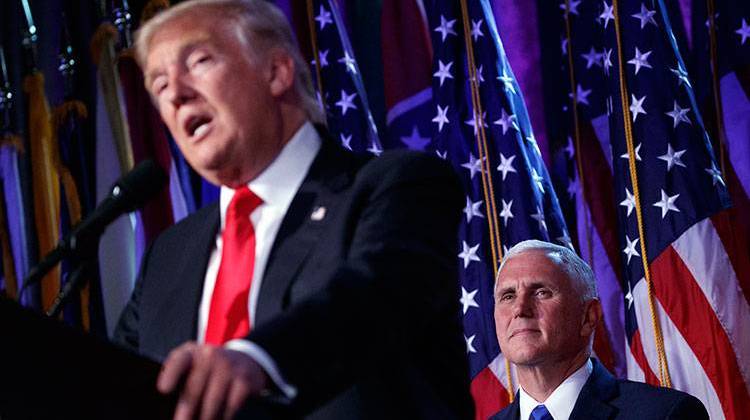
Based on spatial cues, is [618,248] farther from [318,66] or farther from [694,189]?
[318,66]

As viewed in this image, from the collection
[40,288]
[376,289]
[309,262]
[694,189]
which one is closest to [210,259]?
[309,262]

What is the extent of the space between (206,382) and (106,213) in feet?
2.20

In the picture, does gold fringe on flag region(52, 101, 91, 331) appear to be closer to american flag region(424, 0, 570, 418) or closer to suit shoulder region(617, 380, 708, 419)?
american flag region(424, 0, 570, 418)

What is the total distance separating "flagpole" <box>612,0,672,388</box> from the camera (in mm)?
3994

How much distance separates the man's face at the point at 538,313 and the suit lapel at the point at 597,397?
0.38 ft

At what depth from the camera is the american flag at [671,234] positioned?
12.9ft

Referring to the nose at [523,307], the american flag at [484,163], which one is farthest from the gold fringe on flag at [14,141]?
the nose at [523,307]

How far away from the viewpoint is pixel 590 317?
149 inches

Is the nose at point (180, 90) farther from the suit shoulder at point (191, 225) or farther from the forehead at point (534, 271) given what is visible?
the forehead at point (534, 271)

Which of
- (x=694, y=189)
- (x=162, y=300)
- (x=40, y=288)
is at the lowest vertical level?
(x=40, y=288)

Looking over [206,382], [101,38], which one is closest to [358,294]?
[206,382]

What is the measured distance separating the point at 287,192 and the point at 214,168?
0.11m

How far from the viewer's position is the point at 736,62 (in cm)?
459

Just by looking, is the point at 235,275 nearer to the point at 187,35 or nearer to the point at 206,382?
the point at 187,35
